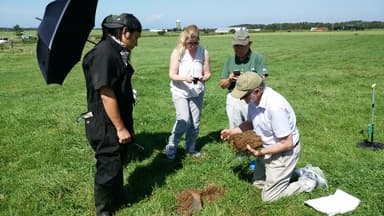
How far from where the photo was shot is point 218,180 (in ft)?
17.9

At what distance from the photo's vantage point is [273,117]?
175 inches

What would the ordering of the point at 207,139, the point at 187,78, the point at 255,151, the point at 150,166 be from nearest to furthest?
the point at 255,151, the point at 187,78, the point at 150,166, the point at 207,139

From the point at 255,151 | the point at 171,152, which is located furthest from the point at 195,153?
the point at 255,151

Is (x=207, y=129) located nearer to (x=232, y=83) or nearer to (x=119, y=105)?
(x=232, y=83)

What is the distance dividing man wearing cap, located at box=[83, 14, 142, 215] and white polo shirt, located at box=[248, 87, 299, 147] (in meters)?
1.63

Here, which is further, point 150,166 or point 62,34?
point 150,166

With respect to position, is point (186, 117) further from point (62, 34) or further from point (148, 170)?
point (62, 34)

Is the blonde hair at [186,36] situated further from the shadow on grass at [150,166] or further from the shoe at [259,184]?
the shoe at [259,184]

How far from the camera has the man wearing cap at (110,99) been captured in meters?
3.93

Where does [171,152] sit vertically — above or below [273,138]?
below

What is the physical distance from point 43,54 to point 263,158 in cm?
308

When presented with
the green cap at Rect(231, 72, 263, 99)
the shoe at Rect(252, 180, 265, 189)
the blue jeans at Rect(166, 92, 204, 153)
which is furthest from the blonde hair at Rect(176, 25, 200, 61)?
the shoe at Rect(252, 180, 265, 189)

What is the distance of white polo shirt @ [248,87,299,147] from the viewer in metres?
4.43

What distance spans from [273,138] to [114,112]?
205 cm
